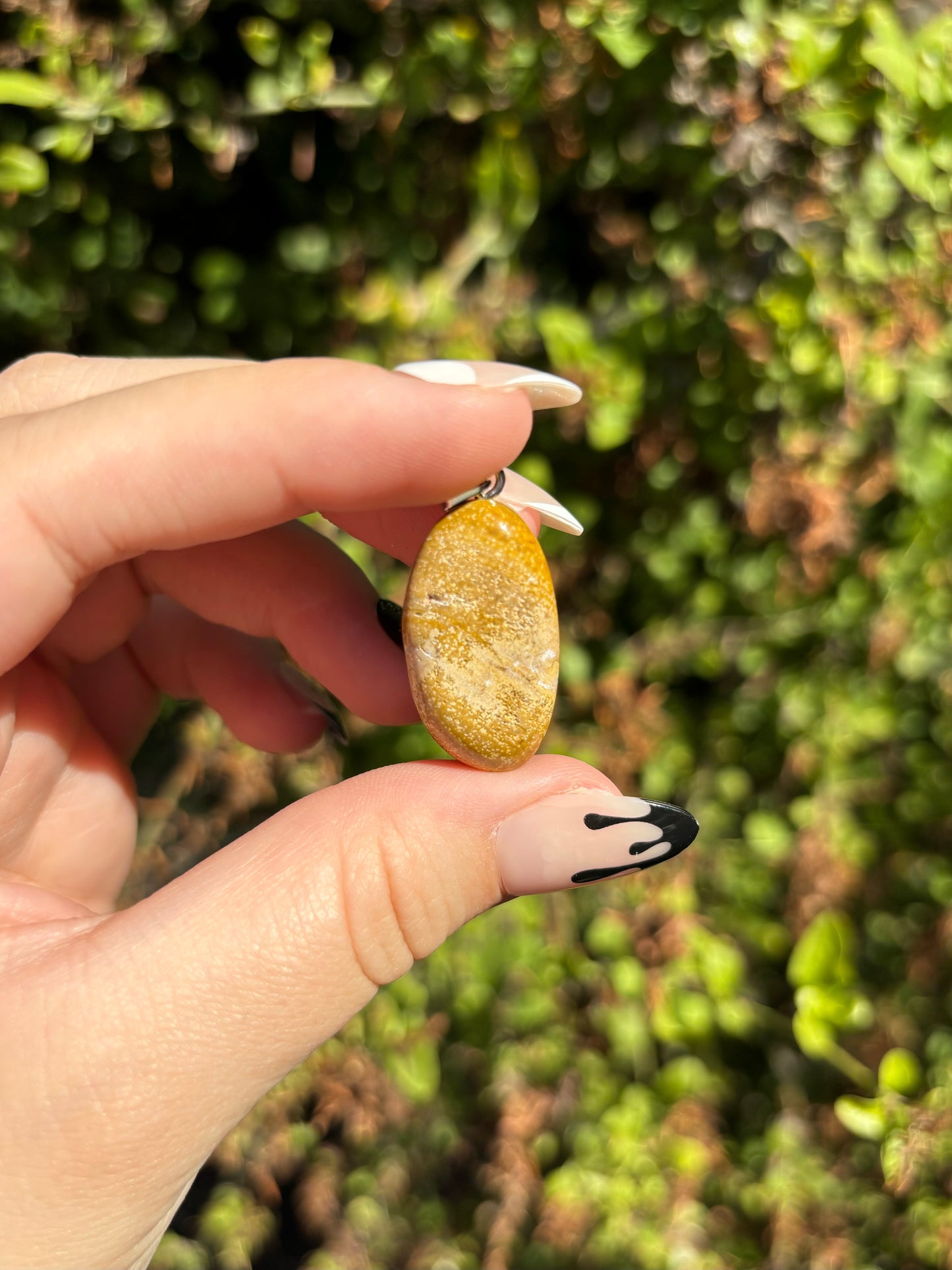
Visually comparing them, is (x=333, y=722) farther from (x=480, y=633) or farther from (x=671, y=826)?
(x=671, y=826)

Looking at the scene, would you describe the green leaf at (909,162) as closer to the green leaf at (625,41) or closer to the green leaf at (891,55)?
the green leaf at (891,55)

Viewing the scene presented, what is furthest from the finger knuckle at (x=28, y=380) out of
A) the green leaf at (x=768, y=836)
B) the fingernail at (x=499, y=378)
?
the green leaf at (x=768, y=836)

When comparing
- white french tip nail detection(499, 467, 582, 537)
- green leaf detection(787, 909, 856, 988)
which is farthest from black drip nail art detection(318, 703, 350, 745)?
green leaf detection(787, 909, 856, 988)

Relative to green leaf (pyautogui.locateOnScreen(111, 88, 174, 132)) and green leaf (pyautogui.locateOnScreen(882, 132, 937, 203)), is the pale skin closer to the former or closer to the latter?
green leaf (pyautogui.locateOnScreen(111, 88, 174, 132))

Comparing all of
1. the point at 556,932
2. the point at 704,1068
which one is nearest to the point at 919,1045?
the point at 704,1068

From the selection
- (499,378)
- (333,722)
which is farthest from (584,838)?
(333,722)

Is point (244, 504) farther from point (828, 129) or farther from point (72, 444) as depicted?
point (828, 129)
